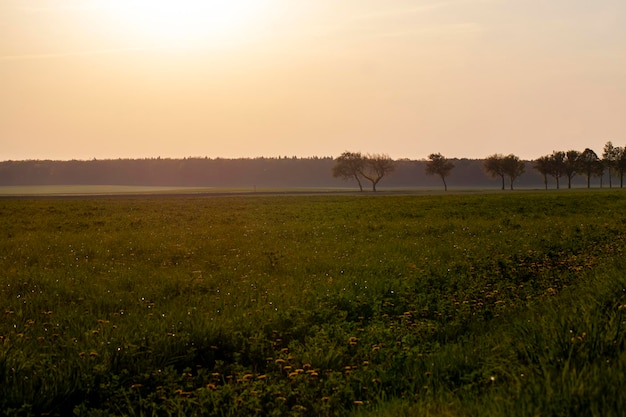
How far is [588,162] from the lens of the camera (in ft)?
440

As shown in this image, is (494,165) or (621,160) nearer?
(621,160)

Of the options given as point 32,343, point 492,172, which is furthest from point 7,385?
point 492,172

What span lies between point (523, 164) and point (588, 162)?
1587 cm

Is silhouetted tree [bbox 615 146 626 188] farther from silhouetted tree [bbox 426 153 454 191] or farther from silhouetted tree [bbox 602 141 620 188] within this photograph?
silhouetted tree [bbox 426 153 454 191]

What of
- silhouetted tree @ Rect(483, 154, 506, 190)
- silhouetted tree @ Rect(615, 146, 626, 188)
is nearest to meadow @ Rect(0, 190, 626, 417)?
silhouetted tree @ Rect(615, 146, 626, 188)

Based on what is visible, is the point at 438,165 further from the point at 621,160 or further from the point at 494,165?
the point at 621,160

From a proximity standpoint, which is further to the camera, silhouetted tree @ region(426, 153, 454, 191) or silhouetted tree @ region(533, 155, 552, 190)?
silhouetted tree @ region(426, 153, 454, 191)

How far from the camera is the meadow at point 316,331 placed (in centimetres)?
639

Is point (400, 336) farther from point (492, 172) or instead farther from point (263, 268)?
point (492, 172)

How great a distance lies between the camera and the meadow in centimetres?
639

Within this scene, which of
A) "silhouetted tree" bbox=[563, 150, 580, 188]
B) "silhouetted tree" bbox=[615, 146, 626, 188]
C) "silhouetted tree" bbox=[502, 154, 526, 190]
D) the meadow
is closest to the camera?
the meadow

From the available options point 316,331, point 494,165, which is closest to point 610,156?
point 494,165

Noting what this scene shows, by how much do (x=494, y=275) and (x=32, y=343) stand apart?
9.98 metres

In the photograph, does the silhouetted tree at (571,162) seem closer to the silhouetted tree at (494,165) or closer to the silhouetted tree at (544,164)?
the silhouetted tree at (544,164)
